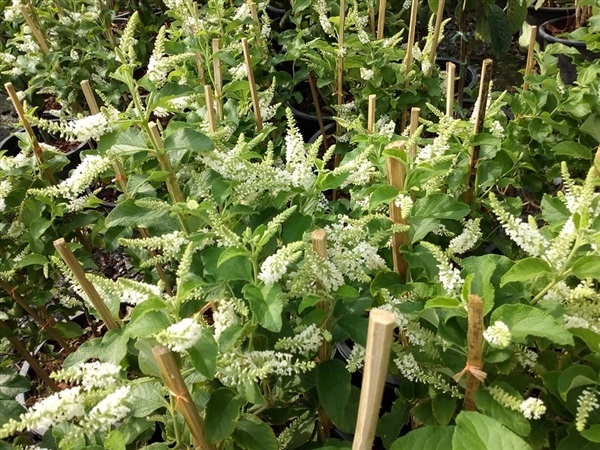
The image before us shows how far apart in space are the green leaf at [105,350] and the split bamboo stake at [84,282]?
0.12 feet

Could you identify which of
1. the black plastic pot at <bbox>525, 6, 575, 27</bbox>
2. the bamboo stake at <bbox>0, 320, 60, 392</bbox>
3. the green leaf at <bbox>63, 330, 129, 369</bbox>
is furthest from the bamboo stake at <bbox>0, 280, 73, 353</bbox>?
the black plastic pot at <bbox>525, 6, 575, 27</bbox>

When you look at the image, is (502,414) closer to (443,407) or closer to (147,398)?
(443,407)

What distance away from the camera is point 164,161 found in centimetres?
112

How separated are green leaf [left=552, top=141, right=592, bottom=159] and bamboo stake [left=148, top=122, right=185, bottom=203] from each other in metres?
0.98

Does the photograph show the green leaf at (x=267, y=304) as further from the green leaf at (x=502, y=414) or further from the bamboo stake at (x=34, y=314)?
the bamboo stake at (x=34, y=314)

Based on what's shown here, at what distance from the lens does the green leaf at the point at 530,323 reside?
0.76m

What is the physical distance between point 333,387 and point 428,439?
7.8 inches

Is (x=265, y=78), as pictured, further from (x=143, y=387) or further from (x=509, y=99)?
(x=143, y=387)

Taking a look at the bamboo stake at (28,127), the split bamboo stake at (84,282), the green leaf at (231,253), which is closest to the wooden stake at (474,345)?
the green leaf at (231,253)

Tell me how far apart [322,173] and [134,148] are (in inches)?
14.3

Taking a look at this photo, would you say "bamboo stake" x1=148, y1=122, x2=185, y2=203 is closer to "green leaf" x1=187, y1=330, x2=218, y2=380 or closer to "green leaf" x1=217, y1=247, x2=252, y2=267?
"green leaf" x1=217, y1=247, x2=252, y2=267

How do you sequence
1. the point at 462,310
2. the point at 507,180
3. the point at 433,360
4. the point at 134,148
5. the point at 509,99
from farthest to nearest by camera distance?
the point at 509,99
the point at 507,180
the point at 134,148
the point at 433,360
the point at 462,310

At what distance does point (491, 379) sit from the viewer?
911 mm

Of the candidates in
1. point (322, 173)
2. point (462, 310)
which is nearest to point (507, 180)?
point (322, 173)
